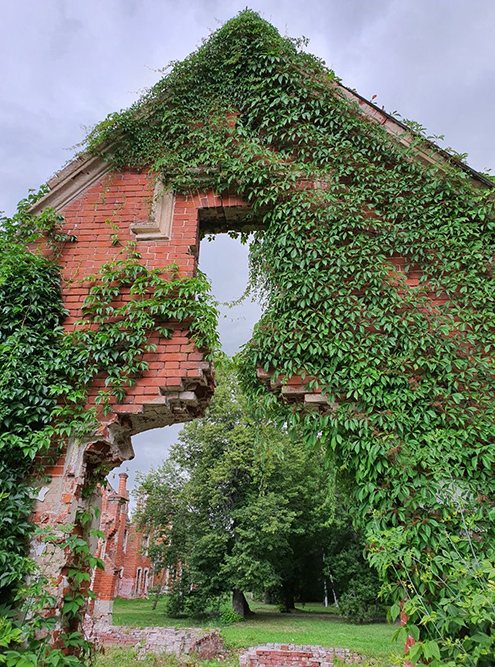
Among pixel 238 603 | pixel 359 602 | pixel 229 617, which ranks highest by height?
pixel 359 602

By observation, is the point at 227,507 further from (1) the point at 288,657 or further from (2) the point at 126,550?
(2) the point at 126,550

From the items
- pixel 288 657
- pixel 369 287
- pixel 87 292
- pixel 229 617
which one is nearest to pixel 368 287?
pixel 369 287

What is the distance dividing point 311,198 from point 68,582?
16.8 ft

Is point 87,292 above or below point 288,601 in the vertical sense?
above

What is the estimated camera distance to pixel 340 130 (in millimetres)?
5625

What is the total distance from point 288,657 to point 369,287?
966 cm

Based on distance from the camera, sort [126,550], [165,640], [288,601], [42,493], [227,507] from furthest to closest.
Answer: [126,550] < [288,601] < [227,507] < [165,640] < [42,493]

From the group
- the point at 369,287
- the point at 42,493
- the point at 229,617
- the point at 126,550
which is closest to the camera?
the point at 42,493

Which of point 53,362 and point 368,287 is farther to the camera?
point 368,287

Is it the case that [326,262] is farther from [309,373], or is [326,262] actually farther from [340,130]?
[340,130]

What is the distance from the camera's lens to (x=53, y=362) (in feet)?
→ 15.6

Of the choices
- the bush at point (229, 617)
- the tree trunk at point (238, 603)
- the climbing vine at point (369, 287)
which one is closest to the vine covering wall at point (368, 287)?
the climbing vine at point (369, 287)

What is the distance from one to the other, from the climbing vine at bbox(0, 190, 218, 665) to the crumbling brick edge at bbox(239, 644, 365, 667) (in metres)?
7.33

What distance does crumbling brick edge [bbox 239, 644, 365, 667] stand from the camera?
32.3 feet
